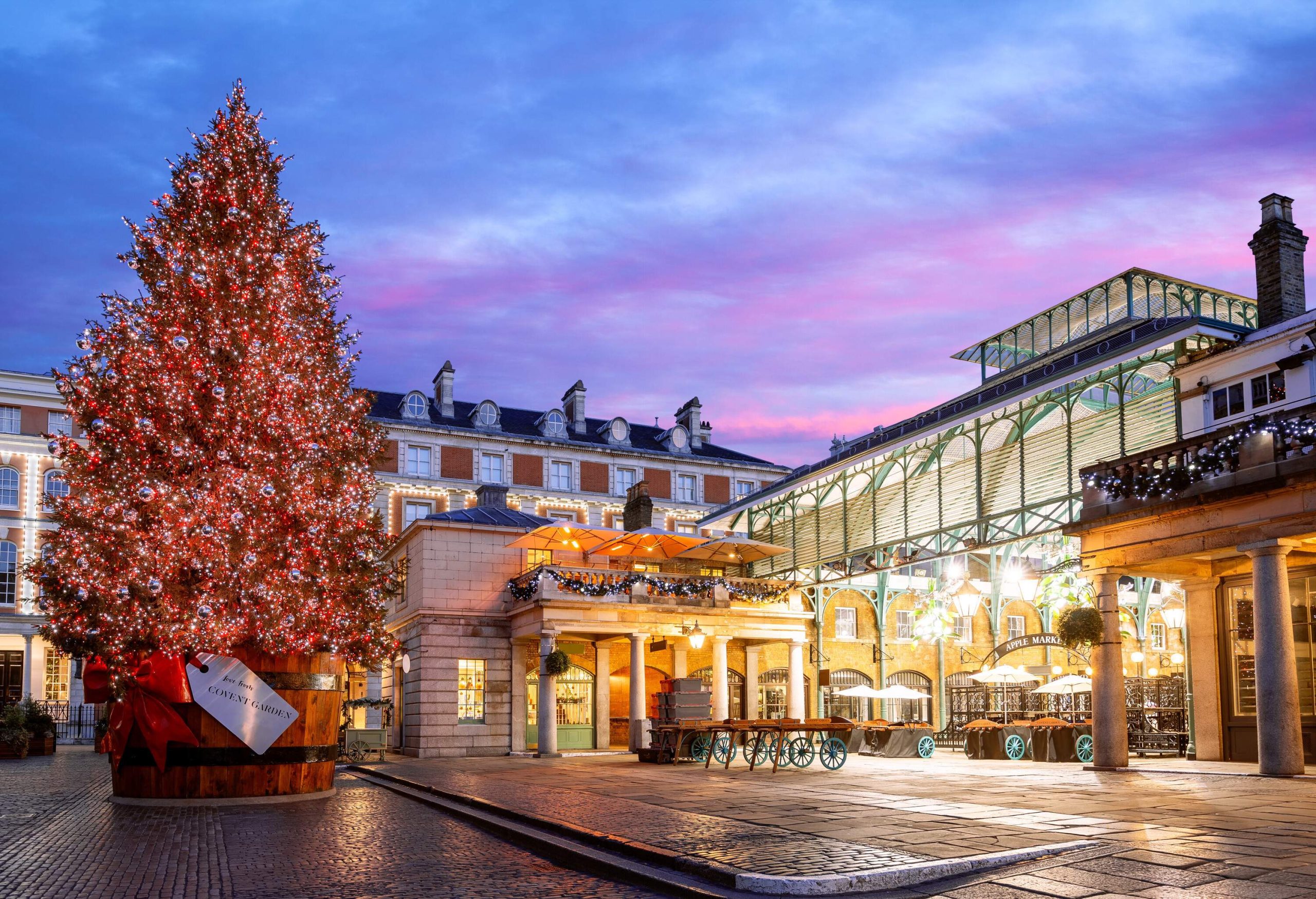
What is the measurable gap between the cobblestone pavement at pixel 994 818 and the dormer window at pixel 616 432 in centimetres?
4715

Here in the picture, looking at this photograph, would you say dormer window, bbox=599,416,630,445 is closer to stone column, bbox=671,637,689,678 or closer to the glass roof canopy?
stone column, bbox=671,637,689,678

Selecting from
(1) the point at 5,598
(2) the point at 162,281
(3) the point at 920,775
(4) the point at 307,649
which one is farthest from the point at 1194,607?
(1) the point at 5,598

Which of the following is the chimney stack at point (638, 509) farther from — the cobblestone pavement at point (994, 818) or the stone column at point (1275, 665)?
the stone column at point (1275, 665)

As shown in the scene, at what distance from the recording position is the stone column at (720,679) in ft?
104

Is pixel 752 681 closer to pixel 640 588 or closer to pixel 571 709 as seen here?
pixel 571 709

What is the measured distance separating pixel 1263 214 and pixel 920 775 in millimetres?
13027

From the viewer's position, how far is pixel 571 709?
3409cm

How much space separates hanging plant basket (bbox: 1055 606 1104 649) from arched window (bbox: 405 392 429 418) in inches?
1845

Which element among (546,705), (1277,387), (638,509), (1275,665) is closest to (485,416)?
(638,509)

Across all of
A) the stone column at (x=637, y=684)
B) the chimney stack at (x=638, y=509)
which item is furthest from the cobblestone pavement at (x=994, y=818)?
the chimney stack at (x=638, y=509)

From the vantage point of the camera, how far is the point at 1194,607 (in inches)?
826

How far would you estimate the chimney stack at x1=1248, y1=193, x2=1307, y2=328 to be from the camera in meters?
21.1

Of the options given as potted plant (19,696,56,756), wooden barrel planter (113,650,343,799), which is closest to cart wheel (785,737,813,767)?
wooden barrel planter (113,650,343,799)

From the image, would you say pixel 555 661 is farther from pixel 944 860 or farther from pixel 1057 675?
pixel 944 860
